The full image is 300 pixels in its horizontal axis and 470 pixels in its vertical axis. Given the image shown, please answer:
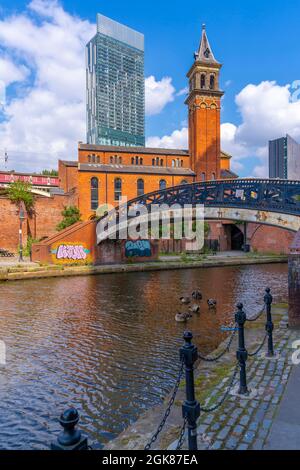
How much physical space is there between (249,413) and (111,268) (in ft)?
72.6

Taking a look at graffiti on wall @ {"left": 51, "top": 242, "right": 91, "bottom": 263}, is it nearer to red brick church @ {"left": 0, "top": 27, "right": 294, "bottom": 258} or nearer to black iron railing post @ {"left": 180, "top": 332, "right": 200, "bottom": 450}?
red brick church @ {"left": 0, "top": 27, "right": 294, "bottom": 258}

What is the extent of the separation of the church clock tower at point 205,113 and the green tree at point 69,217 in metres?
19.1

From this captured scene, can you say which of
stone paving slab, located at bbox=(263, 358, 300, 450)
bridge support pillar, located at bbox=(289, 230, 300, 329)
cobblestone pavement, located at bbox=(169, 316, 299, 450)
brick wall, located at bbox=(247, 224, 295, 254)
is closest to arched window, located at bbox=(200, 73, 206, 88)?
brick wall, located at bbox=(247, 224, 295, 254)

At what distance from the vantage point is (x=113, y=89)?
500 ft

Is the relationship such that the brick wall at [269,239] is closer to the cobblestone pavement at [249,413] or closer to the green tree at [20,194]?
the green tree at [20,194]

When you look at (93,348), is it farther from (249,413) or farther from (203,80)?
(203,80)

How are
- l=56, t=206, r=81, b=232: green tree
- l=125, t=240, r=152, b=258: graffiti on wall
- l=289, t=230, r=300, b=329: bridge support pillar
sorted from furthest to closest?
l=56, t=206, r=81, b=232: green tree, l=125, t=240, r=152, b=258: graffiti on wall, l=289, t=230, r=300, b=329: bridge support pillar

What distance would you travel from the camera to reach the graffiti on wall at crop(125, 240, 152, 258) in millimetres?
30406

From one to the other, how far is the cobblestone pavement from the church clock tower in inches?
1752

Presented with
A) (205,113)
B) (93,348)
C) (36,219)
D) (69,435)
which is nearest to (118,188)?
(36,219)

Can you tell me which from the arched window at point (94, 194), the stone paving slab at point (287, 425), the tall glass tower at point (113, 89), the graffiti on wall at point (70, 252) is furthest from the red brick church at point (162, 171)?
the tall glass tower at point (113, 89)

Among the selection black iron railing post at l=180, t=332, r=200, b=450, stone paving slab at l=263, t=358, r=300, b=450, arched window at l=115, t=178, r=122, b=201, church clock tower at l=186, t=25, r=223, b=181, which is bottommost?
stone paving slab at l=263, t=358, r=300, b=450

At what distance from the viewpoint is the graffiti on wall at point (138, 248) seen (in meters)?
30.4
